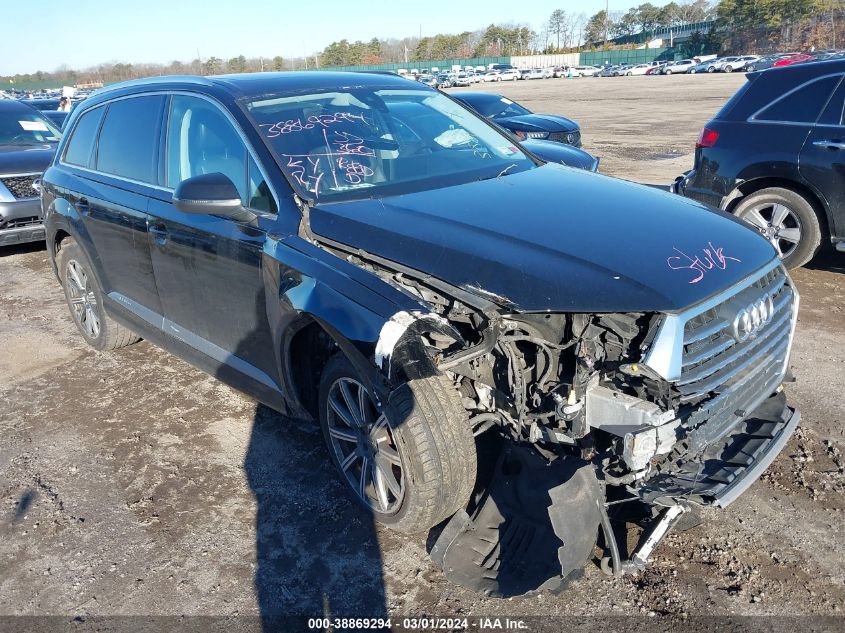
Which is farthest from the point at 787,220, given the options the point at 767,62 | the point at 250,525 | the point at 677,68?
the point at 677,68

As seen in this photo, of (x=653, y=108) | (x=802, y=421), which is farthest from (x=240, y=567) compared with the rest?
(x=653, y=108)

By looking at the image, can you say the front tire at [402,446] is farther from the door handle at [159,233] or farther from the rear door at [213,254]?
the door handle at [159,233]

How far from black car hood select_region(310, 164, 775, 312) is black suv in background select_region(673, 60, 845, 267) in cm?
328

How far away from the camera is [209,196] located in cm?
320

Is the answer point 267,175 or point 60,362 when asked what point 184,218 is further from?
point 60,362

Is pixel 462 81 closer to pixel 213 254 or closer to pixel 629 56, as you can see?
pixel 629 56

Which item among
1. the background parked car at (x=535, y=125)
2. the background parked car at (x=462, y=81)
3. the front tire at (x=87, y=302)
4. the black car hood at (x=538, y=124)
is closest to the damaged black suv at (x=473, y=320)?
the front tire at (x=87, y=302)

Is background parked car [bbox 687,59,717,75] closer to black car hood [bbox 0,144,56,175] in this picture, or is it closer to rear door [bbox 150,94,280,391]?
black car hood [bbox 0,144,56,175]

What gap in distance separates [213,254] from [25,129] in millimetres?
8297

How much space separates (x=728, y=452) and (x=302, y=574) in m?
1.84

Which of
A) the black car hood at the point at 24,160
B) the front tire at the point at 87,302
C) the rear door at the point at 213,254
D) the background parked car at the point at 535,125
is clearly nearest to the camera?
the rear door at the point at 213,254

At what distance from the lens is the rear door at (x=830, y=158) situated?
19.2 ft

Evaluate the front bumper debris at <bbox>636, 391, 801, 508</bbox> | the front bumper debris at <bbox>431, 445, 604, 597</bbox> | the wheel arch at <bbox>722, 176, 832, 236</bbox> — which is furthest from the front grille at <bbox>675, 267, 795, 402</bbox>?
the wheel arch at <bbox>722, 176, 832, 236</bbox>

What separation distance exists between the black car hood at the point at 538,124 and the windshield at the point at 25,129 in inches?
263
